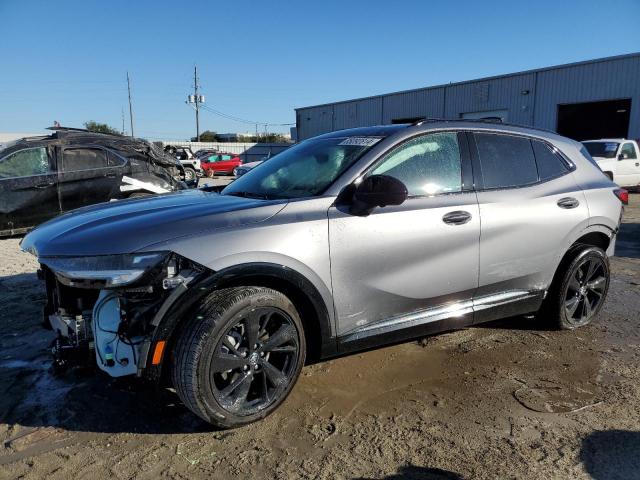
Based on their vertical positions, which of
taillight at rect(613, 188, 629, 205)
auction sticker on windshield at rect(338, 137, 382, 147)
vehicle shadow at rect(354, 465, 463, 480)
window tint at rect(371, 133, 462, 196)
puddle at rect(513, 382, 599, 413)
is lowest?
puddle at rect(513, 382, 599, 413)

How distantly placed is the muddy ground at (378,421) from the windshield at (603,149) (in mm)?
13280

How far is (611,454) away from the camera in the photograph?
2.61m

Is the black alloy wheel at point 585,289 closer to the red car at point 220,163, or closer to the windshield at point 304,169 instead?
the windshield at point 304,169

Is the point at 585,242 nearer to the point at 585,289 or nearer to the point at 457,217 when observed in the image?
the point at 585,289

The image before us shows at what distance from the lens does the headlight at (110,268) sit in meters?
2.54

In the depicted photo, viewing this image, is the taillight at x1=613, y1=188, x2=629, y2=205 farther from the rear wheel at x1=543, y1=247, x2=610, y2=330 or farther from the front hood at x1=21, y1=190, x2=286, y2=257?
the front hood at x1=21, y1=190, x2=286, y2=257

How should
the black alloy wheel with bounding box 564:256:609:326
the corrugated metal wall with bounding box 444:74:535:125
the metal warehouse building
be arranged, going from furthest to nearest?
1. the corrugated metal wall with bounding box 444:74:535:125
2. the metal warehouse building
3. the black alloy wheel with bounding box 564:256:609:326

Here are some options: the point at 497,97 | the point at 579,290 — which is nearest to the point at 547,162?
the point at 579,290

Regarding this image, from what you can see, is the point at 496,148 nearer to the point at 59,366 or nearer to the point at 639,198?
the point at 59,366

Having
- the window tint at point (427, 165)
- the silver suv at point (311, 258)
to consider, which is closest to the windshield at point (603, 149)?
the silver suv at point (311, 258)

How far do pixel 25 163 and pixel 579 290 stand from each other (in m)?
8.04

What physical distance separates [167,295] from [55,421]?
44.8 inches

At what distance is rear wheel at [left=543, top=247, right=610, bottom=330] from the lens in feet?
13.8

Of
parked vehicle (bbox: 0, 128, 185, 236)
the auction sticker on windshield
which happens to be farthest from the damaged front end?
parked vehicle (bbox: 0, 128, 185, 236)
